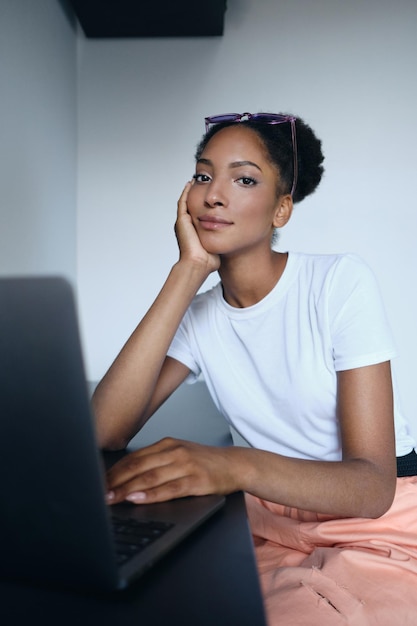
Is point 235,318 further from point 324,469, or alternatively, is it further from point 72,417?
point 72,417

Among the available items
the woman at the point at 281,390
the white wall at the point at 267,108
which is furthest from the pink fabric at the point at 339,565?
the white wall at the point at 267,108

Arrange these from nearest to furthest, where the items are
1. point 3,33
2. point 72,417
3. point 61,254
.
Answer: point 72,417, point 3,33, point 61,254

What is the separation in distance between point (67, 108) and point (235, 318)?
5.23ft

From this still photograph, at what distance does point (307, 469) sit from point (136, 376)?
42 cm

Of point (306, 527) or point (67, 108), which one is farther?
point (67, 108)

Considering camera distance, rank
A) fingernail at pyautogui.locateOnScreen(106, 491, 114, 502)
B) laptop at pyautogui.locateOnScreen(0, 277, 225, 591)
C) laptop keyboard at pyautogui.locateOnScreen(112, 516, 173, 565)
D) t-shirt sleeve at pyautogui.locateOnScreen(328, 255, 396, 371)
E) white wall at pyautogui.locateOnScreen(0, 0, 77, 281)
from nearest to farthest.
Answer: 1. laptop at pyautogui.locateOnScreen(0, 277, 225, 591)
2. laptop keyboard at pyautogui.locateOnScreen(112, 516, 173, 565)
3. fingernail at pyautogui.locateOnScreen(106, 491, 114, 502)
4. t-shirt sleeve at pyautogui.locateOnScreen(328, 255, 396, 371)
5. white wall at pyautogui.locateOnScreen(0, 0, 77, 281)

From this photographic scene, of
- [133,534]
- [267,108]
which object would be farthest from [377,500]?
[267,108]

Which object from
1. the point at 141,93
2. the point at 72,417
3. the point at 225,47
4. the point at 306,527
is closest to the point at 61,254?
the point at 141,93

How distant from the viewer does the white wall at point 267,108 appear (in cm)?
278

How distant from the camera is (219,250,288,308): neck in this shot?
1.34 metres

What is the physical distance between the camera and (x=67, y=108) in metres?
2.60

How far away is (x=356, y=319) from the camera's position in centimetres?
113

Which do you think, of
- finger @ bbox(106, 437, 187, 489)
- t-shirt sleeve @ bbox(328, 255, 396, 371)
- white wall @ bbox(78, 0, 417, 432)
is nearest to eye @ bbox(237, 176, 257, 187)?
t-shirt sleeve @ bbox(328, 255, 396, 371)

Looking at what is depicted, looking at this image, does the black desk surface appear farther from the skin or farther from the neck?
the neck
